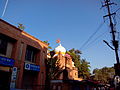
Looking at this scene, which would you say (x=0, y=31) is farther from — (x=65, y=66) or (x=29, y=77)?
(x=65, y=66)

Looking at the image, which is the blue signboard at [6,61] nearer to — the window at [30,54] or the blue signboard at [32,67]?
the blue signboard at [32,67]

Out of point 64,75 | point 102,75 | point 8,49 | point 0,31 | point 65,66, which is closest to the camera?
point 0,31

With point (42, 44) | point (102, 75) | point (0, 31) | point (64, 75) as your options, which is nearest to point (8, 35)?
point (0, 31)

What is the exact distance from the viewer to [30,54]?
64.6 ft

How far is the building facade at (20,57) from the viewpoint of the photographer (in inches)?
585

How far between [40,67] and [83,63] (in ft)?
91.7

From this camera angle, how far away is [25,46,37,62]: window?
19138 millimetres

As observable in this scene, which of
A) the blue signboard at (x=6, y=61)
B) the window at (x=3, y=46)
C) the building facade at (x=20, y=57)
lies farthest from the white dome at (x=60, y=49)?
the blue signboard at (x=6, y=61)

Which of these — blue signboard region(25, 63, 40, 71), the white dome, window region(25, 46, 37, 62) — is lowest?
blue signboard region(25, 63, 40, 71)

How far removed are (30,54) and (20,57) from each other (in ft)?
9.43

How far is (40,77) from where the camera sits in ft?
64.0

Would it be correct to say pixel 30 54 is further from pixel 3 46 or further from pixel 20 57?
pixel 3 46

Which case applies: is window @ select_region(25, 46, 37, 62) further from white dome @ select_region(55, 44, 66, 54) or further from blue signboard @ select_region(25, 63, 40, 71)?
white dome @ select_region(55, 44, 66, 54)

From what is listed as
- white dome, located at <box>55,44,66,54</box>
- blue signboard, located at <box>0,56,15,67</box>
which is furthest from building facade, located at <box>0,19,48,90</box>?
white dome, located at <box>55,44,66,54</box>
